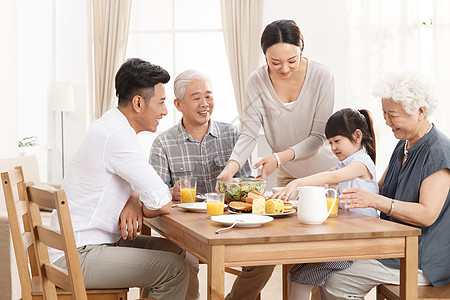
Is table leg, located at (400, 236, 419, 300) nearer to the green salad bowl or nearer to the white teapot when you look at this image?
the white teapot

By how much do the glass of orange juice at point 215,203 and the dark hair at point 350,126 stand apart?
0.73 metres

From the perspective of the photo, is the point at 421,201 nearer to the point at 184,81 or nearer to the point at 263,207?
the point at 263,207

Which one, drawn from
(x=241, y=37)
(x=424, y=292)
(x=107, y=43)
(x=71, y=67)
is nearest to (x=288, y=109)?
(x=424, y=292)

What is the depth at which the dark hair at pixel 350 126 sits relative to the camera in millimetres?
2557

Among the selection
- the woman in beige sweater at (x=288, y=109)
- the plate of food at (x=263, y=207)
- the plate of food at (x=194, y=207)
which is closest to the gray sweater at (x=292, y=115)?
the woman in beige sweater at (x=288, y=109)

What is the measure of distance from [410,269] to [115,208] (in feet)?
3.71

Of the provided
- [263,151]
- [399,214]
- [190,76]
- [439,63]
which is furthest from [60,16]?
[399,214]

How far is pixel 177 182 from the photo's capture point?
2758 mm

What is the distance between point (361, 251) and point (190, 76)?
1.48 meters

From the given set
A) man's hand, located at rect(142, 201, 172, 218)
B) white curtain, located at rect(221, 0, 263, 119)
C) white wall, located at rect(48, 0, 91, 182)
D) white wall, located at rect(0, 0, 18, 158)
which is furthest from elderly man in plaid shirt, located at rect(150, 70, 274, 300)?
white wall, located at rect(48, 0, 91, 182)

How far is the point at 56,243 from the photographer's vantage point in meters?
1.83

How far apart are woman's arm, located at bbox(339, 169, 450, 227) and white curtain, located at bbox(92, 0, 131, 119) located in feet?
13.4

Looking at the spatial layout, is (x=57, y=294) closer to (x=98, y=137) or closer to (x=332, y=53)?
(x=98, y=137)

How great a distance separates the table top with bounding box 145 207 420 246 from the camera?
173 cm
